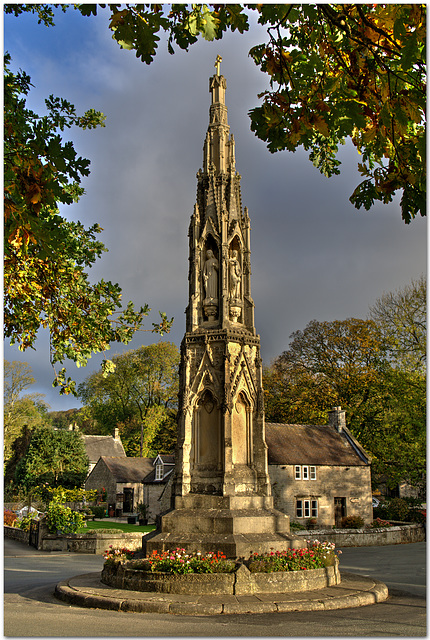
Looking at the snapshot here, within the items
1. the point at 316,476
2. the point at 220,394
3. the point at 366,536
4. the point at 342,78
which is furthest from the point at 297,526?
the point at 342,78

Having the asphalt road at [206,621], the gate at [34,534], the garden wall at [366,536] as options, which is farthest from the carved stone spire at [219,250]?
the gate at [34,534]

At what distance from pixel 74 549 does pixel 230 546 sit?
15561 mm

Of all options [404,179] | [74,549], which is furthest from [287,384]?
[404,179]

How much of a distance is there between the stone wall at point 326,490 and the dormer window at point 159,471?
39.0 ft

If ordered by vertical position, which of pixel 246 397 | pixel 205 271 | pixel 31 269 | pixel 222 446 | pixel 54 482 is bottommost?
pixel 54 482

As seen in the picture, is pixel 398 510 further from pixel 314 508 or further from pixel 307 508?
pixel 307 508

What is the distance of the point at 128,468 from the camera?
163 ft

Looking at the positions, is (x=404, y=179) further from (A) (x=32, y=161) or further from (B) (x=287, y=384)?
(B) (x=287, y=384)

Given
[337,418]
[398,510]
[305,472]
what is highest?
[337,418]

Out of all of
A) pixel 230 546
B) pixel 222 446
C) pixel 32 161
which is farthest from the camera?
pixel 222 446

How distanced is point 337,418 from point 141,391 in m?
28.9

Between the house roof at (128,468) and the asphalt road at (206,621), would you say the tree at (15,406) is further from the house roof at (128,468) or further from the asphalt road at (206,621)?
the asphalt road at (206,621)

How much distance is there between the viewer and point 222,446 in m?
12.5

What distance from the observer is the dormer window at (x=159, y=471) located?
40.2m
